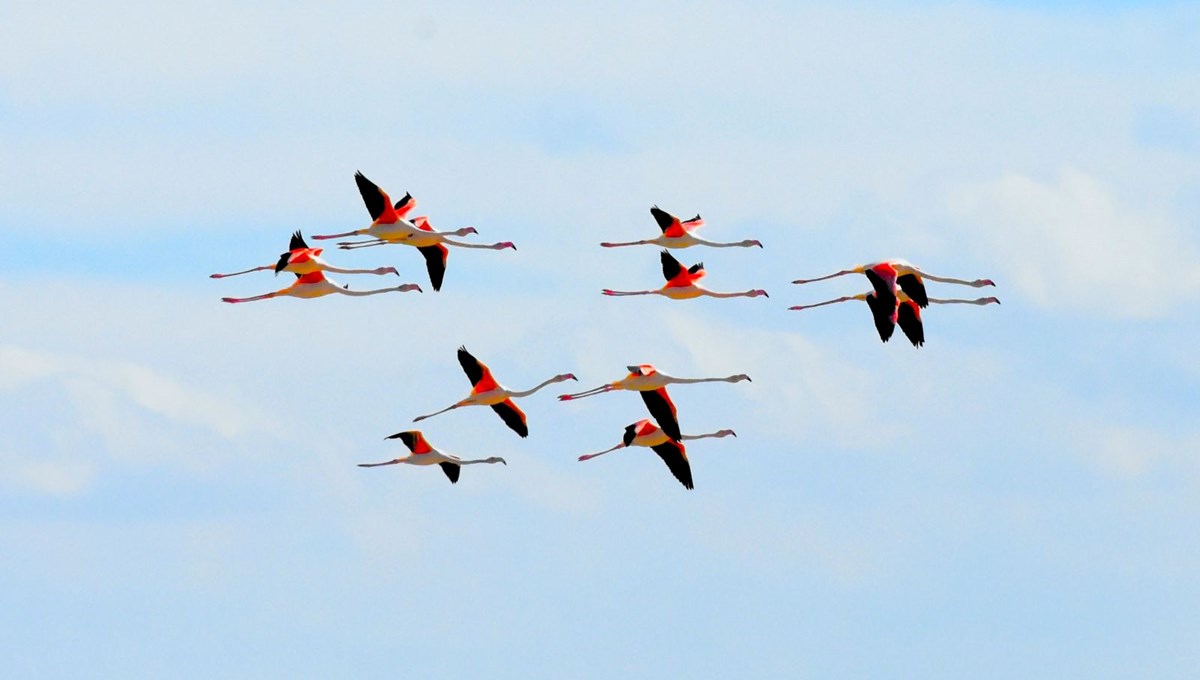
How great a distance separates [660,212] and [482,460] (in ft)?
21.1

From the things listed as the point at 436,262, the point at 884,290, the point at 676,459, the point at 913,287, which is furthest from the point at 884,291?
the point at 436,262

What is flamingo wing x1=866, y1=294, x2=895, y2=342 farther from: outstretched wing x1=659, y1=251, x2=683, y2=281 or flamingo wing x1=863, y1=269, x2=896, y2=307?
outstretched wing x1=659, y1=251, x2=683, y2=281

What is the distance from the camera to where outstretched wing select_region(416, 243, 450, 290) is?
5819 centimetres

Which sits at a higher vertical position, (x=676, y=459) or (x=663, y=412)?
(x=663, y=412)

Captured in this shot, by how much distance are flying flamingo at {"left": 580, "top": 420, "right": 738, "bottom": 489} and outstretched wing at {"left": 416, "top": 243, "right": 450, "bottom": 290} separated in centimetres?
520

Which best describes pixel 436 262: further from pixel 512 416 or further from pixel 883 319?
pixel 883 319

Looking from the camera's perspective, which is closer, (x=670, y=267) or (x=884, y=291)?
(x=884, y=291)

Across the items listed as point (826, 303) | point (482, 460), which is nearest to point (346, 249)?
point (482, 460)

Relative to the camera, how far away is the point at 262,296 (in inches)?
2188

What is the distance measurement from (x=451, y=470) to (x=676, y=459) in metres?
4.72

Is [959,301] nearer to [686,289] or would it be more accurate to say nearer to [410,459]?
[686,289]

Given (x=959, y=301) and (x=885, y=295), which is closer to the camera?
(x=885, y=295)

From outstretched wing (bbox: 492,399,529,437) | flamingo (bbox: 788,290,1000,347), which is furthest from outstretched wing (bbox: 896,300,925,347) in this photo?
outstretched wing (bbox: 492,399,529,437)

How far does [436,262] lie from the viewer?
2293 inches
